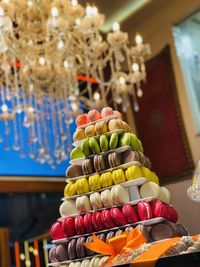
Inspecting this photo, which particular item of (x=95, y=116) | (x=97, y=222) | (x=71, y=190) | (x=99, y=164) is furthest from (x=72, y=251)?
(x=95, y=116)

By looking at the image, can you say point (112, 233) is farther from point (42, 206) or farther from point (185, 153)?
point (42, 206)

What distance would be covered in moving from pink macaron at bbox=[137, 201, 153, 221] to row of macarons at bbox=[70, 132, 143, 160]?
11.0 inches

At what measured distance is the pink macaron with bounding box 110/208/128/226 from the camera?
4.89ft

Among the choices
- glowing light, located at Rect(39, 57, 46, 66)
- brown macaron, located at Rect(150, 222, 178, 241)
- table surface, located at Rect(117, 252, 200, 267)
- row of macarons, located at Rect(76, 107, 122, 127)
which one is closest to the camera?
table surface, located at Rect(117, 252, 200, 267)

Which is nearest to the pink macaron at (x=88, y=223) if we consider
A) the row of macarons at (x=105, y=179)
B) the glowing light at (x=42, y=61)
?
the row of macarons at (x=105, y=179)

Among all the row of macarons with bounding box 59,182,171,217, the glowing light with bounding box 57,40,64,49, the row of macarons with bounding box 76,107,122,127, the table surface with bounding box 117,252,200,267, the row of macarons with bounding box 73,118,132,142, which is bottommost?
the table surface with bounding box 117,252,200,267

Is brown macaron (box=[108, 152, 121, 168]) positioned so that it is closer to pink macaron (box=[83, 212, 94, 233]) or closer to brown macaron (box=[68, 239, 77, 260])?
pink macaron (box=[83, 212, 94, 233])

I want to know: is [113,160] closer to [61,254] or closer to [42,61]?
[61,254]

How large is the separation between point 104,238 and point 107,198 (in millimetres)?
147

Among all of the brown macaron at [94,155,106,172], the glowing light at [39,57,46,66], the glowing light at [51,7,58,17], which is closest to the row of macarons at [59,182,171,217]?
the brown macaron at [94,155,106,172]

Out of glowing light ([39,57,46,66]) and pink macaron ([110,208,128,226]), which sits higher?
glowing light ([39,57,46,66])

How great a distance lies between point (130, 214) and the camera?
149cm

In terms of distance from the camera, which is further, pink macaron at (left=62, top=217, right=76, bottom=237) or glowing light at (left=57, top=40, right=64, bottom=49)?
glowing light at (left=57, top=40, right=64, bottom=49)

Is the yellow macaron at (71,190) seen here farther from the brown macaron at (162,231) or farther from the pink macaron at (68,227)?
the brown macaron at (162,231)
